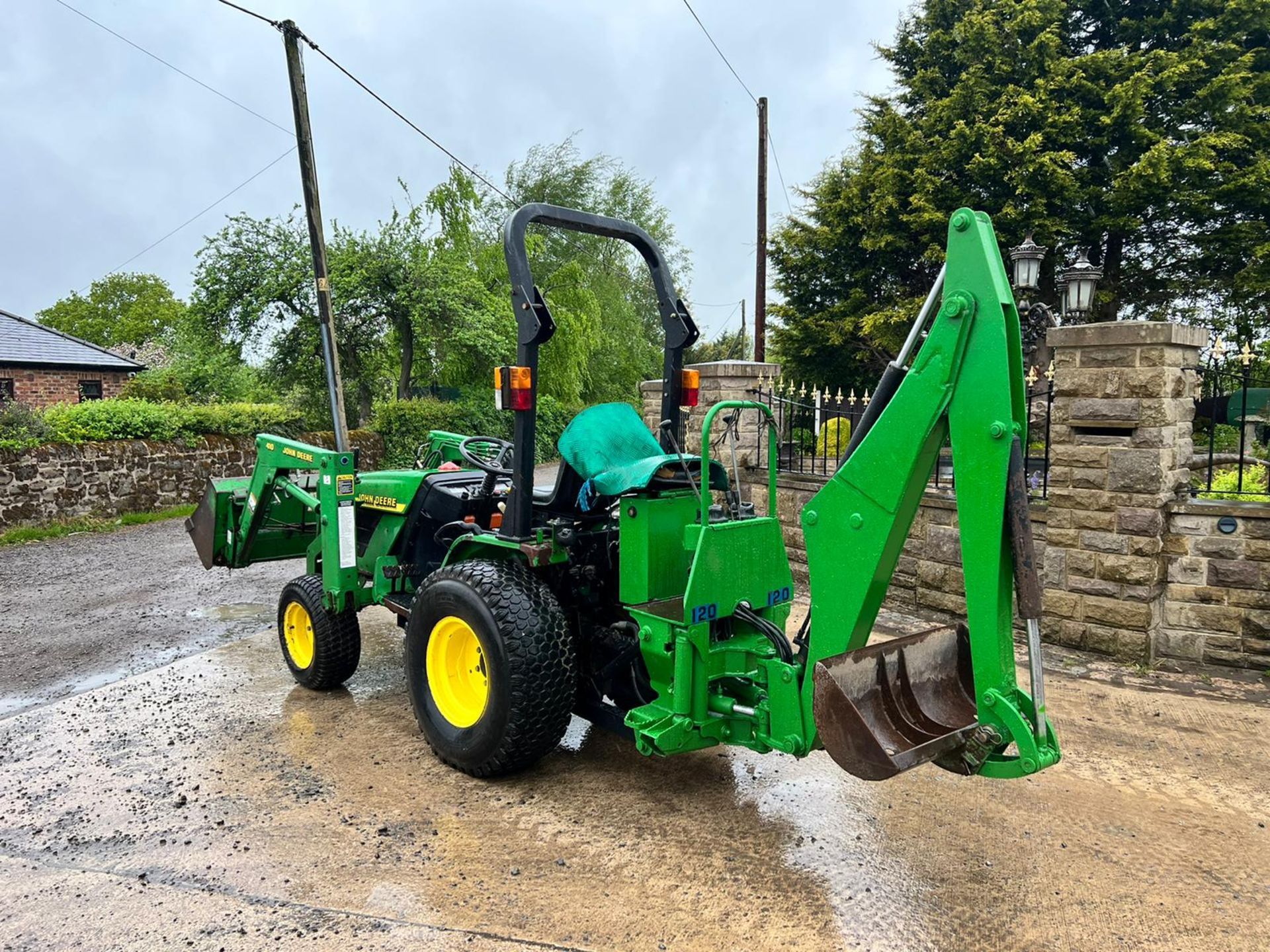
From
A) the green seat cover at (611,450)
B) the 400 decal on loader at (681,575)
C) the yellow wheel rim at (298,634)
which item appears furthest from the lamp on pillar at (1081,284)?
the yellow wheel rim at (298,634)

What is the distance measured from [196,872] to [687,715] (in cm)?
180

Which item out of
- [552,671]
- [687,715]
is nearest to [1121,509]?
[687,715]

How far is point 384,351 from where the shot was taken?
17.3 meters

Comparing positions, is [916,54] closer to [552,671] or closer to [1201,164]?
[1201,164]

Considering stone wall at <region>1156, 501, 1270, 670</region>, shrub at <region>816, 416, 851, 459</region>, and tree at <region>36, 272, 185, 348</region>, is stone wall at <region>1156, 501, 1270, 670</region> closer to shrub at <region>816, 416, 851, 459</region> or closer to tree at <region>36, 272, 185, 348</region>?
shrub at <region>816, 416, 851, 459</region>

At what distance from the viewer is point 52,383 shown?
19328 mm

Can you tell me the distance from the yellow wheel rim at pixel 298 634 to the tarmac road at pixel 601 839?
12.6 inches

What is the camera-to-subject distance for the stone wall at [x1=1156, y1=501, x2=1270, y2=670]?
4.89 m

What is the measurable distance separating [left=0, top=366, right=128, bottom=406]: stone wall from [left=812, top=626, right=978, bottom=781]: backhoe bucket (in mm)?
19980

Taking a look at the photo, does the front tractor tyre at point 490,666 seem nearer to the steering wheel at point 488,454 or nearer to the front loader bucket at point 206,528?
the steering wheel at point 488,454

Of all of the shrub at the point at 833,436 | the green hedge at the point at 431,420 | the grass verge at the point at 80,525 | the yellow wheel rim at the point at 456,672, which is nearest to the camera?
the yellow wheel rim at the point at 456,672

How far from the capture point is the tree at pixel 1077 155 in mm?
14883

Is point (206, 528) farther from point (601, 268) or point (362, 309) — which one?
point (601, 268)

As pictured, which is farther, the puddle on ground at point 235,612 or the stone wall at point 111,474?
the stone wall at point 111,474
